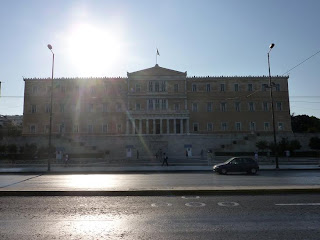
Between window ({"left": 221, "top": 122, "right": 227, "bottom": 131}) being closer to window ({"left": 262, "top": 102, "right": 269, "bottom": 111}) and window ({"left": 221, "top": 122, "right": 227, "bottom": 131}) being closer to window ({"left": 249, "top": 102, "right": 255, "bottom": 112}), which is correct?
window ({"left": 249, "top": 102, "right": 255, "bottom": 112})

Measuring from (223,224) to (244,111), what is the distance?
56979 mm

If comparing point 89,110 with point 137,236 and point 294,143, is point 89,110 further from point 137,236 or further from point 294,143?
point 137,236

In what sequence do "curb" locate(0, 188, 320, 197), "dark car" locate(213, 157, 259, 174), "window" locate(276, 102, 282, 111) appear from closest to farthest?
"curb" locate(0, 188, 320, 197)
"dark car" locate(213, 157, 259, 174)
"window" locate(276, 102, 282, 111)

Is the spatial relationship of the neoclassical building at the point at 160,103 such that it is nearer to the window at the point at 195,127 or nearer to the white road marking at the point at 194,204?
the window at the point at 195,127

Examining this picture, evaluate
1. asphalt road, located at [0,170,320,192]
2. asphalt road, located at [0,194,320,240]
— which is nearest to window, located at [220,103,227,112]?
asphalt road, located at [0,170,320,192]

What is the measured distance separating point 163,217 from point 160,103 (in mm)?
52864

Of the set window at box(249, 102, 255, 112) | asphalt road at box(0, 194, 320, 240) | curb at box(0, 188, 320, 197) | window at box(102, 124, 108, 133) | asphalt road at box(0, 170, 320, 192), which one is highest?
window at box(249, 102, 255, 112)

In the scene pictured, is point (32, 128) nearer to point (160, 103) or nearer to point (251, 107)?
point (160, 103)

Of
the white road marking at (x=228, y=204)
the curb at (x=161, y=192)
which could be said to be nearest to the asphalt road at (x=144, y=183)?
the curb at (x=161, y=192)

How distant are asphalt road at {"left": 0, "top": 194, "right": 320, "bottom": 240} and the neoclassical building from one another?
4954 cm

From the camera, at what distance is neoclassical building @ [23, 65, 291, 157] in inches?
2324

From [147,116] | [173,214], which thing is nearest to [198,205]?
[173,214]

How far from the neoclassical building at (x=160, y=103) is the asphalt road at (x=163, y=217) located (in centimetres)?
4954

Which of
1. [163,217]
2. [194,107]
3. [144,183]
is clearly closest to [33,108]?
[194,107]
